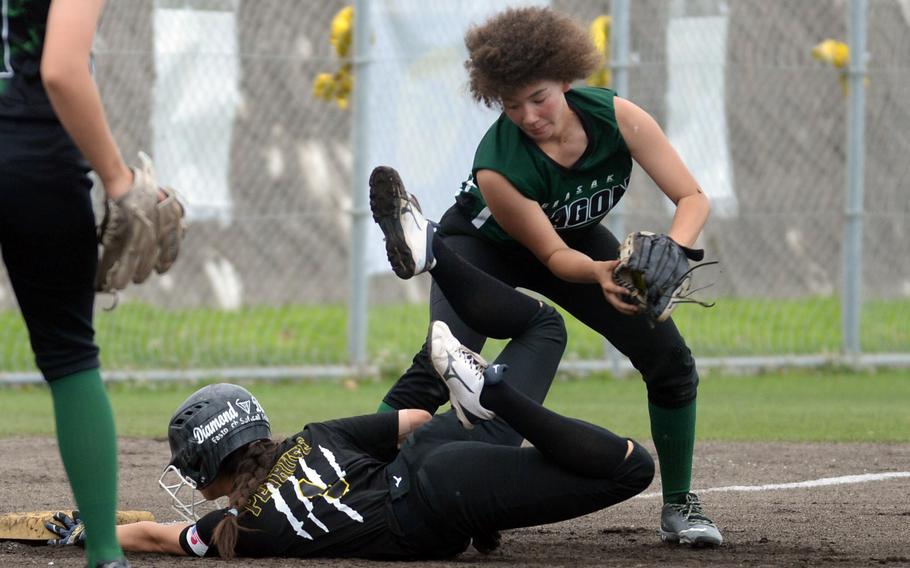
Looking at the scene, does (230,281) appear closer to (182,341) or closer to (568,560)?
(182,341)

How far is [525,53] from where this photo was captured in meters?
4.47

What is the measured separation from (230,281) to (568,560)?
6860 mm

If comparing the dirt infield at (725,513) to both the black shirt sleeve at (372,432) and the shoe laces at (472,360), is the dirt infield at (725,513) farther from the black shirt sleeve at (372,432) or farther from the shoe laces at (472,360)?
the shoe laces at (472,360)

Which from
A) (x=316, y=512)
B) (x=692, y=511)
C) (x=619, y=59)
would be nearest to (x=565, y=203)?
(x=692, y=511)

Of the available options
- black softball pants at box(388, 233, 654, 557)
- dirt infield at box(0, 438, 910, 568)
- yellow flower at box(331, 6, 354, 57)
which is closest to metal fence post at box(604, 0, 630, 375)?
yellow flower at box(331, 6, 354, 57)

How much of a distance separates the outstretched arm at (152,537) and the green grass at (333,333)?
5.77m

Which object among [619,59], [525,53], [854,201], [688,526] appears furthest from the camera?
[854,201]

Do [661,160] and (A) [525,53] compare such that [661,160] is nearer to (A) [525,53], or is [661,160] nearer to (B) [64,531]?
(A) [525,53]

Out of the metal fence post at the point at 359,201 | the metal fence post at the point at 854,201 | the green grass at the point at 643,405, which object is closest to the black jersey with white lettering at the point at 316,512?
the green grass at the point at 643,405

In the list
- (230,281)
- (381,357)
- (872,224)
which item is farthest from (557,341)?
(872,224)

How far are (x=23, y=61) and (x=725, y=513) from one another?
3.24m

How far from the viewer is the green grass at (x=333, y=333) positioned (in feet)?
33.2

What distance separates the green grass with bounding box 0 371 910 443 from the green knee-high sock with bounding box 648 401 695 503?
104 inches

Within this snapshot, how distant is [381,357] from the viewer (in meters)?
10.4
